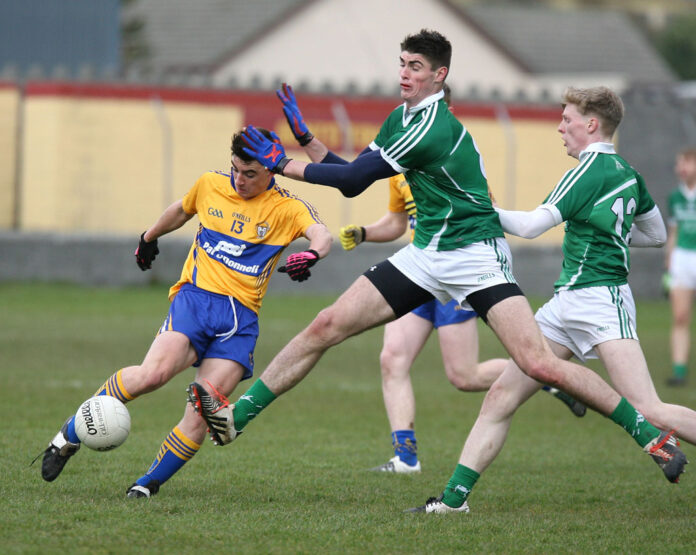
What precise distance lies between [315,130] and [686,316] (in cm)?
1238

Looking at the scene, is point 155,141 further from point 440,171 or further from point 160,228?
point 440,171

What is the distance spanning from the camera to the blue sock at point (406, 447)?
26.1ft

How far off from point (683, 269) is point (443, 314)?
5775 mm

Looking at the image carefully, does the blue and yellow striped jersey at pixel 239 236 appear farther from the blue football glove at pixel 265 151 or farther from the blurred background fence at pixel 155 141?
the blurred background fence at pixel 155 141

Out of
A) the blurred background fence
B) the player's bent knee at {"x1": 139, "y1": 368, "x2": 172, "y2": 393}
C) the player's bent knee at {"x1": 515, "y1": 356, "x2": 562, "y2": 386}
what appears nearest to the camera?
the player's bent knee at {"x1": 515, "y1": 356, "x2": 562, "y2": 386}

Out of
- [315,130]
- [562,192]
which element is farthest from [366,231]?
[315,130]

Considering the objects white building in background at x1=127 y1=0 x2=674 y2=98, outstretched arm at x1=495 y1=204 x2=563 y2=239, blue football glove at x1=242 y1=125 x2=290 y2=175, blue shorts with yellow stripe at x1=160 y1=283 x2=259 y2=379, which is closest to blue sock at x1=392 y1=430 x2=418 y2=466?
blue shorts with yellow stripe at x1=160 y1=283 x2=259 y2=379

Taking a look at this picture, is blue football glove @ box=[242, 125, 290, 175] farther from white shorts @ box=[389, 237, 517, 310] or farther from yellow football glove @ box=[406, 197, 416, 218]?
yellow football glove @ box=[406, 197, 416, 218]

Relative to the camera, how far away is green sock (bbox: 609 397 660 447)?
6.05m

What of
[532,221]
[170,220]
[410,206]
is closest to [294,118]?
Result: [170,220]

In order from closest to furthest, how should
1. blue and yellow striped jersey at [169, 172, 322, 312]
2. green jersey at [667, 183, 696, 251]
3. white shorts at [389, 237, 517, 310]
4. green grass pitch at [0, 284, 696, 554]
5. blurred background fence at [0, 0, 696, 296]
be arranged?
1. green grass pitch at [0, 284, 696, 554]
2. white shorts at [389, 237, 517, 310]
3. blue and yellow striped jersey at [169, 172, 322, 312]
4. green jersey at [667, 183, 696, 251]
5. blurred background fence at [0, 0, 696, 296]

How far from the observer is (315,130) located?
78.9 ft

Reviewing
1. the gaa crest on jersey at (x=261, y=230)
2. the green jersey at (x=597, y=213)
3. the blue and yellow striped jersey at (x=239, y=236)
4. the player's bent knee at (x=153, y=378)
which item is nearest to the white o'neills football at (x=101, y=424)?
the player's bent knee at (x=153, y=378)

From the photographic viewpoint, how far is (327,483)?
730 cm
